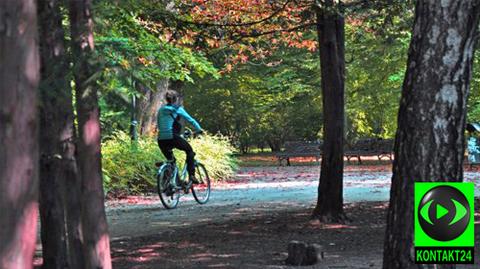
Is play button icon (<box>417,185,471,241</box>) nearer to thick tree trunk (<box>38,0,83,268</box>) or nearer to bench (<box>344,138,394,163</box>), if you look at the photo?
thick tree trunk (<box>38,0,83,268</box>)

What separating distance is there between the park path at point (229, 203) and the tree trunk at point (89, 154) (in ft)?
15.2

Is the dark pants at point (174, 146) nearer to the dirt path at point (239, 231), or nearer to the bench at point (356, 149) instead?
the dirt path at point (239, 231)

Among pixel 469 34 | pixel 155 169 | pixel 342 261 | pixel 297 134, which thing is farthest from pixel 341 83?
pixel 297 134

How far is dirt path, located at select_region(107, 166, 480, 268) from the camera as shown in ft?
22.9

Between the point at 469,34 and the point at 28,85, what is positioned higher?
the point at 469,34

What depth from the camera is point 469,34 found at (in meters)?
4.06

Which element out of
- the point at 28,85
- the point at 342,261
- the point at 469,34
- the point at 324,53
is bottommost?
the point at 342,261

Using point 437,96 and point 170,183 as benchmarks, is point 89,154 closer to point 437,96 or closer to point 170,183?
point 437,96

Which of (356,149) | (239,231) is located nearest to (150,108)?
→ (356,149)

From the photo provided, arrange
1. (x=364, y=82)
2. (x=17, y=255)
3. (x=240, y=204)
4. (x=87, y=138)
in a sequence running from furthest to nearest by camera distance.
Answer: (x=364, y=82), (x=240, y=204), (x=87, y=138), (x=17, y=255)

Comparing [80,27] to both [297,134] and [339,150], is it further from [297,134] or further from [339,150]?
[297,134]

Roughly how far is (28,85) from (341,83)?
7455 millimetres

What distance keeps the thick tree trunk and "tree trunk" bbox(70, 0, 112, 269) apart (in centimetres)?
25

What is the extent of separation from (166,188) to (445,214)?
325 inches
